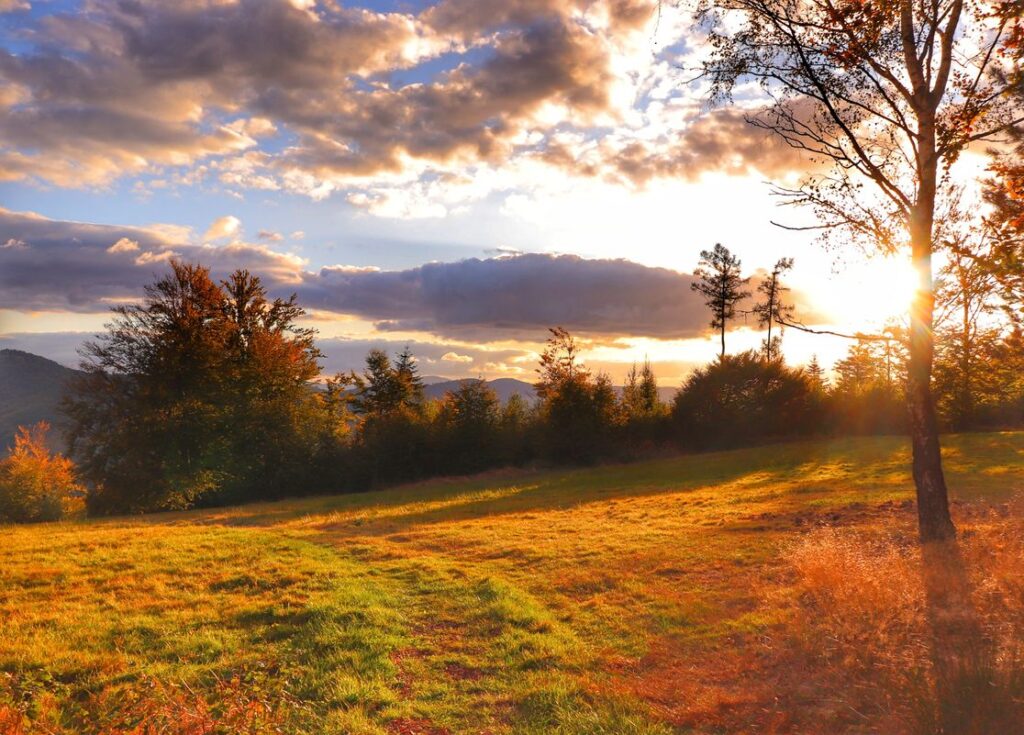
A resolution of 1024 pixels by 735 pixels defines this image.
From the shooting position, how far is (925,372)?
38.8 ft

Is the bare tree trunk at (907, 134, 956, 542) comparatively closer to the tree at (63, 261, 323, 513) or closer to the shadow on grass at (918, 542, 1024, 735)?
the shadow on grass at (918, 542, 1024, 735)

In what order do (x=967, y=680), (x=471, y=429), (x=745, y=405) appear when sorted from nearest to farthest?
(x=967, y=680) < (x=471, y=429) < (x=745, y=405)

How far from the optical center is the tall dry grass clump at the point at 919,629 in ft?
17.7

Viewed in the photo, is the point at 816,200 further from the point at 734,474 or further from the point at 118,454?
the point at 118,454

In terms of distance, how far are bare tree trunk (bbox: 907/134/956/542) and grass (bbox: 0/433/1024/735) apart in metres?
0.84

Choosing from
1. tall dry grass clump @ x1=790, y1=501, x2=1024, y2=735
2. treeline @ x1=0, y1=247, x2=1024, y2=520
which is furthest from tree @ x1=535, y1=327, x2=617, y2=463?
tall dry grass clump @ x1=790, y1=501, x2=1024, y2=735

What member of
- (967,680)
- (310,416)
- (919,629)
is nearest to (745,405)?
(310,416)

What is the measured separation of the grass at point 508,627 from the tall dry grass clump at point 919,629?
0.04 meters

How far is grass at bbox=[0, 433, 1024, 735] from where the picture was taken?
634 cm

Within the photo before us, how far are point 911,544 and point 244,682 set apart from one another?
12.4 m

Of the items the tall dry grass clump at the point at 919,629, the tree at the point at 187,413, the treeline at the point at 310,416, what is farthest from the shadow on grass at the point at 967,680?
the tree at the point at 187,413

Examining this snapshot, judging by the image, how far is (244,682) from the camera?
7.06 metres

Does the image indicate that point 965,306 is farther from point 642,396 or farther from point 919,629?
point 642,396

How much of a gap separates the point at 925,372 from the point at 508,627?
9498mm
